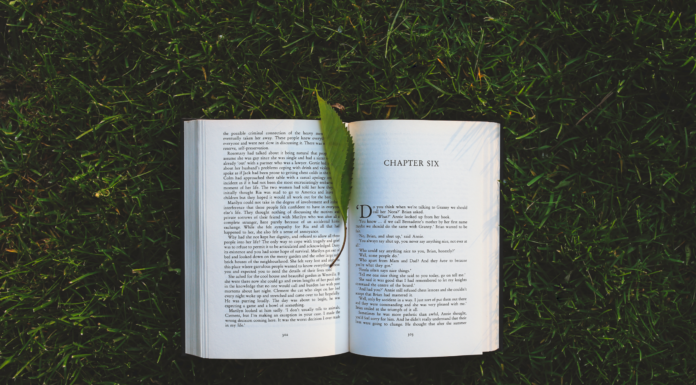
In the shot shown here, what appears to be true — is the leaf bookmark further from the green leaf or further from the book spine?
the book spine

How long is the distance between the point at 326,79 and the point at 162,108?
0.41 m

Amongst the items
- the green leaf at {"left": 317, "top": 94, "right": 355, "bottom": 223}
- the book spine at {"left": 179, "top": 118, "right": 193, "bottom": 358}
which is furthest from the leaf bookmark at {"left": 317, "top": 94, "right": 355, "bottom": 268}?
the book spine at {"left": 179, "top": 118, "right": 193, "bottom": 358}

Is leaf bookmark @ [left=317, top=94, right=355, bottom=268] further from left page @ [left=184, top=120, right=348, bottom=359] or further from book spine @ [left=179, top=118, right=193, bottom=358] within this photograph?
book spine @ [left=179, top=118, right=193, bottom=358]

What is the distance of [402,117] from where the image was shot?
978mm

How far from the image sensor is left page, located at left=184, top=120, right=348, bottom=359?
90 centimetres

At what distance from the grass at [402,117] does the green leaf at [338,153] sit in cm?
9

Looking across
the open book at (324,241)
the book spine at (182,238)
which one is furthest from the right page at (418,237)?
the book spine at (182,238)

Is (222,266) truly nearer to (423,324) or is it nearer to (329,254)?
(329,254)

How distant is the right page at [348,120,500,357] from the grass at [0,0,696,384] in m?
0.09

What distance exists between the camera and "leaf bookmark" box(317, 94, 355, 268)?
0.88 meters

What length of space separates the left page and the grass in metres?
0.09

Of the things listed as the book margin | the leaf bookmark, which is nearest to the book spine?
the book margin

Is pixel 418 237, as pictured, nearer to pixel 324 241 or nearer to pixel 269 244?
pixel 324 241

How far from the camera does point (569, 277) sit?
3.22 feet
